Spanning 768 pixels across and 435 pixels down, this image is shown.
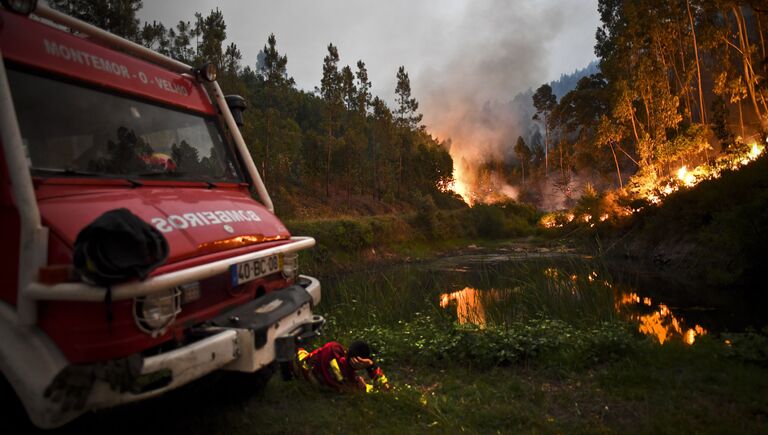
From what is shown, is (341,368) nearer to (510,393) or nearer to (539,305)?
(510,393)

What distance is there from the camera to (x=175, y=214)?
10.8 ft

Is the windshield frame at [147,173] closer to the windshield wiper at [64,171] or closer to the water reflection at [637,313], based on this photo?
the windshield wiper at [64,171]

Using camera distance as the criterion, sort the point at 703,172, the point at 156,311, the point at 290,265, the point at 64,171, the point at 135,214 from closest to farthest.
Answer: the point at 156,311
the point at 135,214
the point at 64,171
the point at 290,265
the point at 703,172

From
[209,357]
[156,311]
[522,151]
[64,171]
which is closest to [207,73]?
[64,171]

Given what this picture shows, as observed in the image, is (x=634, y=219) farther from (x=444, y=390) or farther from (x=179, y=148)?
(x=179, y=148)

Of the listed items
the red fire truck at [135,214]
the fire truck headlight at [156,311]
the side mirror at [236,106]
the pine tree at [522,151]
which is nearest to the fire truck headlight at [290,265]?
the red fire truck at [135,214]

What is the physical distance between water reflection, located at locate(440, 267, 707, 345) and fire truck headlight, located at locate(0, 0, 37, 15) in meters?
5.87

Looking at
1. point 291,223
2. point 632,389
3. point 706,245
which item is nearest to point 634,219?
point 706,245

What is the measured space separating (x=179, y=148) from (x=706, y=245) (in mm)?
16691

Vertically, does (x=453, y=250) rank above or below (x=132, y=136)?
below

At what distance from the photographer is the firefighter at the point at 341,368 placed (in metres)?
4.31

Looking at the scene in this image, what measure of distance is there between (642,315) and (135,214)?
397 inches

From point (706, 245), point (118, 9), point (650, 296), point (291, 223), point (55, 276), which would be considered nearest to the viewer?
point (55, 276)

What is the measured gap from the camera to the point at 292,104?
35781mm
